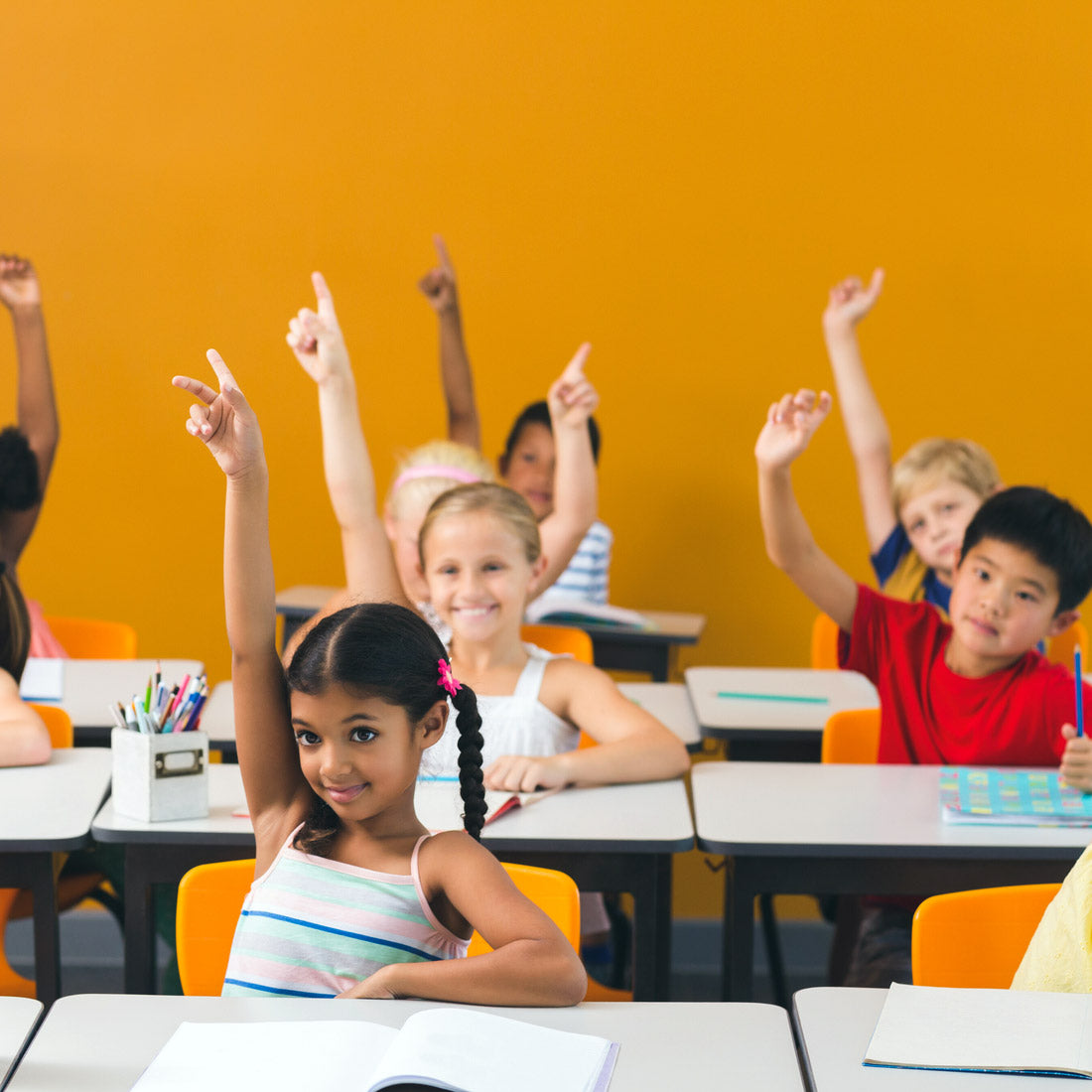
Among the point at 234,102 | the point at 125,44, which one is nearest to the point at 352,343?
the point at 234,102

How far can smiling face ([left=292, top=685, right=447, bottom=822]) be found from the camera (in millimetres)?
1505

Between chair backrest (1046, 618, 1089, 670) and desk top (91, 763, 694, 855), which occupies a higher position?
desk top (91, 763, 694, 855)

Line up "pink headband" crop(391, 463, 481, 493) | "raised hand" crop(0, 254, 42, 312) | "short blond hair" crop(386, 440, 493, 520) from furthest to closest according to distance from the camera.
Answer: "raised hand" crop(0, 254, 42, 312)
"pink headband" crop(391, 463, 481, 493)
"short blond hair" crop(386, 440, 493, 520)

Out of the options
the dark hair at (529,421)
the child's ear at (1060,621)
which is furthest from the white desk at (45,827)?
the dark hair at (529,421)

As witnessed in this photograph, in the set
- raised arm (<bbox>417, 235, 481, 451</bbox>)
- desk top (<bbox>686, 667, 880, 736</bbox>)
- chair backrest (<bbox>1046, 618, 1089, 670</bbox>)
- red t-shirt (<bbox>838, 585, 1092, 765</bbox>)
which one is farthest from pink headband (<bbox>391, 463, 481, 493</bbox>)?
chair backrest (<bbox>1046, 618, 1089, 670</bbox>)

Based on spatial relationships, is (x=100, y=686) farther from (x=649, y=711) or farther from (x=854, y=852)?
(x=854, y=852)

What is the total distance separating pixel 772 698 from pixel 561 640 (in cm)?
48

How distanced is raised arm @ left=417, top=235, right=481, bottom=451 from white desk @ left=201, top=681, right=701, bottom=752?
119 centimetres

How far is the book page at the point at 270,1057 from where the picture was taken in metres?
1.14

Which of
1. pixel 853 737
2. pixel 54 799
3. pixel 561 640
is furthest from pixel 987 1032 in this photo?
pixel 561 640

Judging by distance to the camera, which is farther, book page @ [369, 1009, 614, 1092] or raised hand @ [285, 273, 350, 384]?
raised hand @ [285, 273, 350, 384]

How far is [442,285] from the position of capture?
4.00 meters

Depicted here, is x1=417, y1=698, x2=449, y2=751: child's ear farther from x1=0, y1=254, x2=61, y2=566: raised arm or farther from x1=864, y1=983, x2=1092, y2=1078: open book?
x1=0, y1=254, x2=61, y2=566: raised arm

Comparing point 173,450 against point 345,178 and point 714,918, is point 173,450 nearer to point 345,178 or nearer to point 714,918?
point 345,178
